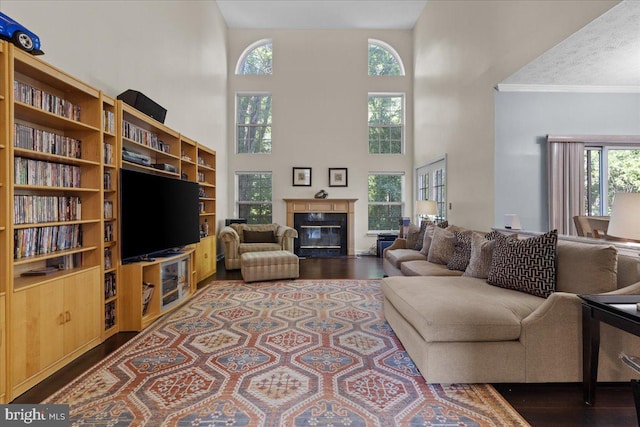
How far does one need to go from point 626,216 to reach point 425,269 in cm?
204

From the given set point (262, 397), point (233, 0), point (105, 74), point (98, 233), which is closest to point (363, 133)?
point (233, 0)

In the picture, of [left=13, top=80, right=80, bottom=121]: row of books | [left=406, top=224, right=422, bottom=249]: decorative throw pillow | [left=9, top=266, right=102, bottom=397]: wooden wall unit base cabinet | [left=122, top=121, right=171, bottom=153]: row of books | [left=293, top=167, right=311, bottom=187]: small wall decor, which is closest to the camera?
[left=9, top=266, right=102, bottom=397]: wooden wall unit base cabinet

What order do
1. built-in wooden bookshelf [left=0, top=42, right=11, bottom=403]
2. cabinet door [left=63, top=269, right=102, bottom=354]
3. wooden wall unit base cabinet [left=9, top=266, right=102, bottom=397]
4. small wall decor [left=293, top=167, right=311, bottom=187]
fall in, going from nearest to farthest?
built-in wooden bookshelf [left=0, top=42, right=11, bottom=403]
wooden wall unit base cabinet [left=9, top=266, right=102, bottom=397]
cabinet door [left=63, top=269, right=102, bottom=354]
small wall decor [left=293, top=167, right=311, bottom=187]

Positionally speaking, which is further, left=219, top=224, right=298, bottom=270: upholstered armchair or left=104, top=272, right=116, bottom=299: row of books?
left=219, top=224, right=298, bottom=270: upholstered armchair

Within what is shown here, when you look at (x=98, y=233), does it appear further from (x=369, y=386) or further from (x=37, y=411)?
(x=369, y=386)

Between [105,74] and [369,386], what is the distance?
3781 mm

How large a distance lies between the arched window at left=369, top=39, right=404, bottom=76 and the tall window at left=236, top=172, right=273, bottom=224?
3696 millimetres

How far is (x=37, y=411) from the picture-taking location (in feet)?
6.09

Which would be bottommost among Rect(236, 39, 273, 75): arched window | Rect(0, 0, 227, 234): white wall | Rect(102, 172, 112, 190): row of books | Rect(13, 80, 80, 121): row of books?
Rect(102, 172, 112, 190): row of books

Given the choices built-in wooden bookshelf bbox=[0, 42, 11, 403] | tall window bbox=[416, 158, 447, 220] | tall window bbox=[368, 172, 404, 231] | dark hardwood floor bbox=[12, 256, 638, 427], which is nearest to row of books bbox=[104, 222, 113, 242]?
dark hardwood floor bbox=[12, 256, 638, 427]

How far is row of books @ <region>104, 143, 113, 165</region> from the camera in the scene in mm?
2982

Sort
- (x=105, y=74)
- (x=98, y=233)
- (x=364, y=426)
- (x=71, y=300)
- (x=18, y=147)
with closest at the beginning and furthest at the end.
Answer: (x=364, y=426), (x=18, y=147), (x=71, y=300), (x=98, y=233), (x=105, y=74)

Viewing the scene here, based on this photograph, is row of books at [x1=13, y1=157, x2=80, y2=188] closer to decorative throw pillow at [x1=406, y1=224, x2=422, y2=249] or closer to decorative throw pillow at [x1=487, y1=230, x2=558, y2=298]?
decorative throw pillow at [x1=487, y1=230, x2=558, y2=298]
